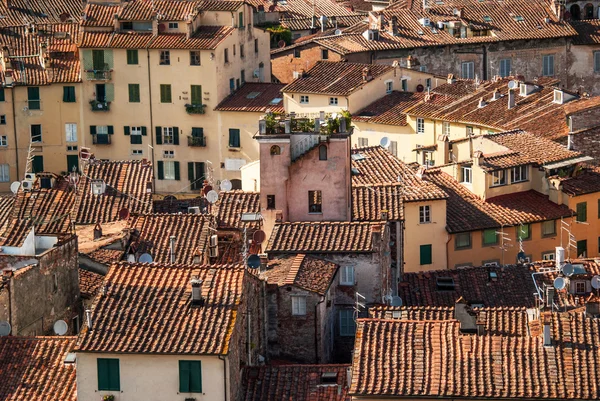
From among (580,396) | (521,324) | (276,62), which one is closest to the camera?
(580,396)

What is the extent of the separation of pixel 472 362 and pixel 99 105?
59.8 meters

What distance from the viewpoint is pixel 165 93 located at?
117 m

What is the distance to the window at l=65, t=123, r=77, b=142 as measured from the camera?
119 metres

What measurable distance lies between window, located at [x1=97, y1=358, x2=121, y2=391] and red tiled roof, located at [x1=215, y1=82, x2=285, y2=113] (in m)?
52.5

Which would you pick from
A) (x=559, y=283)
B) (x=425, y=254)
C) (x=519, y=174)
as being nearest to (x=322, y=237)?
(x=559, y=283)

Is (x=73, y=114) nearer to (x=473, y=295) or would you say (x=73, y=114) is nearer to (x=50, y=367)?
(x=473, y=295)

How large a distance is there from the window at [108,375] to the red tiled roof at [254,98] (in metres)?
52.5

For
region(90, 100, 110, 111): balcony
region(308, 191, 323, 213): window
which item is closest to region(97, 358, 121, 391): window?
region(308, 191, 323, 213): window

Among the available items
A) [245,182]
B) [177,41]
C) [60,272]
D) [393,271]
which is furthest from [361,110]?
[60,272]

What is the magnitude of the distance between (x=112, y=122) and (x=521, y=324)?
5394 cm

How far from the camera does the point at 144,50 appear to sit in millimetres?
116500

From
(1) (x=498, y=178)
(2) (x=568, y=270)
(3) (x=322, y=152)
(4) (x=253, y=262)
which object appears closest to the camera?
(4) (x=253, y=262)

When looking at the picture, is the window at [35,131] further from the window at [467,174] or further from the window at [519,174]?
the window at [519,174]

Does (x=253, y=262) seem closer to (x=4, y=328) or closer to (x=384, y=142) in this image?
(x=4, y=328)
